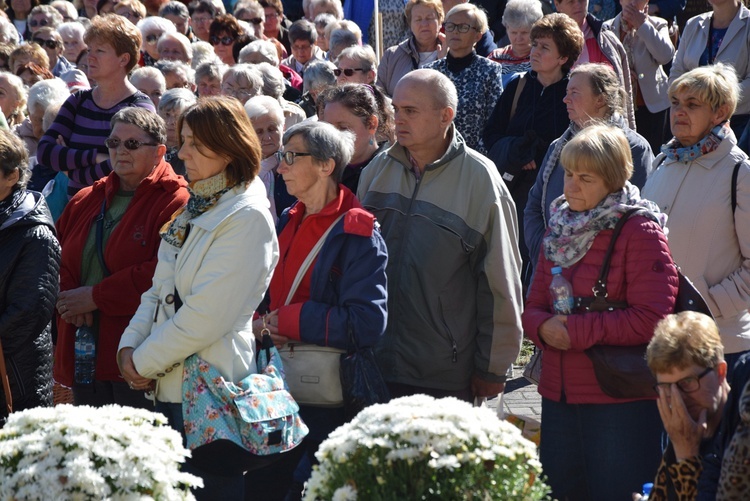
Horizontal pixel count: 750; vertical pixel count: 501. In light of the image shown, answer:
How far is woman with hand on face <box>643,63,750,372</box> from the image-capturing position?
205 inches

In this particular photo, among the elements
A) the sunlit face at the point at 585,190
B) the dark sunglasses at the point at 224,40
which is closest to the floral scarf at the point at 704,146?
the sunlit face at the point at 585,190

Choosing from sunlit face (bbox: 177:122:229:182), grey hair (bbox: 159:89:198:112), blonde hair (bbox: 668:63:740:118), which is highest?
blonde hair (bbox: 668:63:740:118)

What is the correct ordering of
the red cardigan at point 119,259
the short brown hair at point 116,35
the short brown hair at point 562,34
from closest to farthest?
the red cardigan at point 119,259
the short brown hair at point 116,35
the short brown hair at point 562,34

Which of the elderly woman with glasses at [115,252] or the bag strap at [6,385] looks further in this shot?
the elderly woman with glasses at [115,252]

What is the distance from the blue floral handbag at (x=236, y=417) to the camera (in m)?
4.10

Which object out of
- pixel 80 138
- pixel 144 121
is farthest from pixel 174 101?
pixel 144 121

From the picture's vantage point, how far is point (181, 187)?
17.4ft

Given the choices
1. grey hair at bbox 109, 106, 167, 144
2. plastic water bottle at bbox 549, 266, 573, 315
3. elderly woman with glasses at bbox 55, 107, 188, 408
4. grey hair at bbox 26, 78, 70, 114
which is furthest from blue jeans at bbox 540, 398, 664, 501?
grey hair at bbox 26, 78, 70, 114

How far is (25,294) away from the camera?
15.3 feet

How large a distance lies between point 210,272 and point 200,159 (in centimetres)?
49

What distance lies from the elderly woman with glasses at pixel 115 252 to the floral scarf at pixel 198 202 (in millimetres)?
786

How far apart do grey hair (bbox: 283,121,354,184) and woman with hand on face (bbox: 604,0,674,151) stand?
5.02m

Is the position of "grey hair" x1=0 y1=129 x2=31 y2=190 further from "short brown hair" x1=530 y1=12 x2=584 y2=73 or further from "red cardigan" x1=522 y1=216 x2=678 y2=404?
"short brown hair" x1=530 y1=12 x2=584 y2=73

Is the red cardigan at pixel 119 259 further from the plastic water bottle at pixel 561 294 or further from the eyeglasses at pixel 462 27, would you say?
the eyeglasses at pixel 462 27
